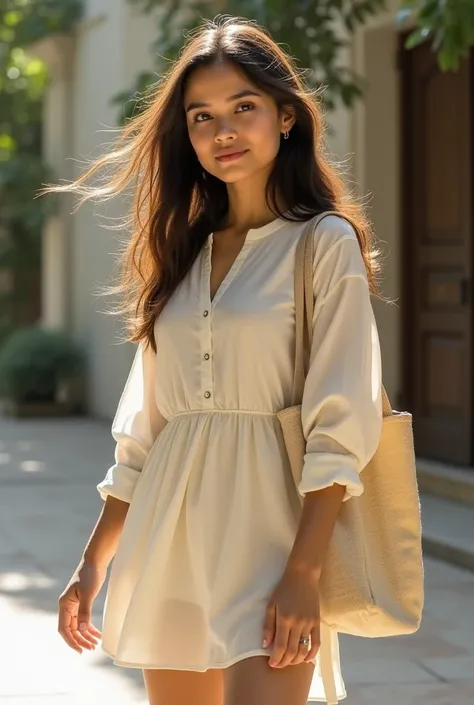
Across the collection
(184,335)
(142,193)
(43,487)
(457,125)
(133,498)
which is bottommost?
(43,487)

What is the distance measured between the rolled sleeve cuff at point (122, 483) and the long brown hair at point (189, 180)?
10.5 inches

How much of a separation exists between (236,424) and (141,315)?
404mm

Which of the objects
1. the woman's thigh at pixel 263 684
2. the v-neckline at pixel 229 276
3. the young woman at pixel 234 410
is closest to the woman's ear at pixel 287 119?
the young woman at pixel 234 410

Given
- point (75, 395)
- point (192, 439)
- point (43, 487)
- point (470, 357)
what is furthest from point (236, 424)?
point (75, 395)

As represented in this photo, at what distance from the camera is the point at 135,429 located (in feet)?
9.39

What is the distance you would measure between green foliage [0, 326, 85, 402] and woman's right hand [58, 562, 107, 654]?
12818 mm

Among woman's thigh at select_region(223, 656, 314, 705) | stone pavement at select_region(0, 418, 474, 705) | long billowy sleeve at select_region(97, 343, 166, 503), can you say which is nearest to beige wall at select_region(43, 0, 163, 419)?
stone pavement at select_region(0, 418, 474, 705)

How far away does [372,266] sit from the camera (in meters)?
2.72

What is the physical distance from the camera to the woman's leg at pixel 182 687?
2.63m

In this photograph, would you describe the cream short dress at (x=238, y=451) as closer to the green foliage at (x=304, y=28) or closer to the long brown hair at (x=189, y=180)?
the long brown hair at (x=189, y=180)

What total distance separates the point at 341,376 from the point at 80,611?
29.1 inches

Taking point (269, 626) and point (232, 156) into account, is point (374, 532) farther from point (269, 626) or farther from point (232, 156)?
point (232, 156)

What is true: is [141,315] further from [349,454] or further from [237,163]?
[349,454]

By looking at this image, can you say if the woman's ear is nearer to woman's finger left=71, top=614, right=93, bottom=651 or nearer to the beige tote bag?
the beige tote bag
